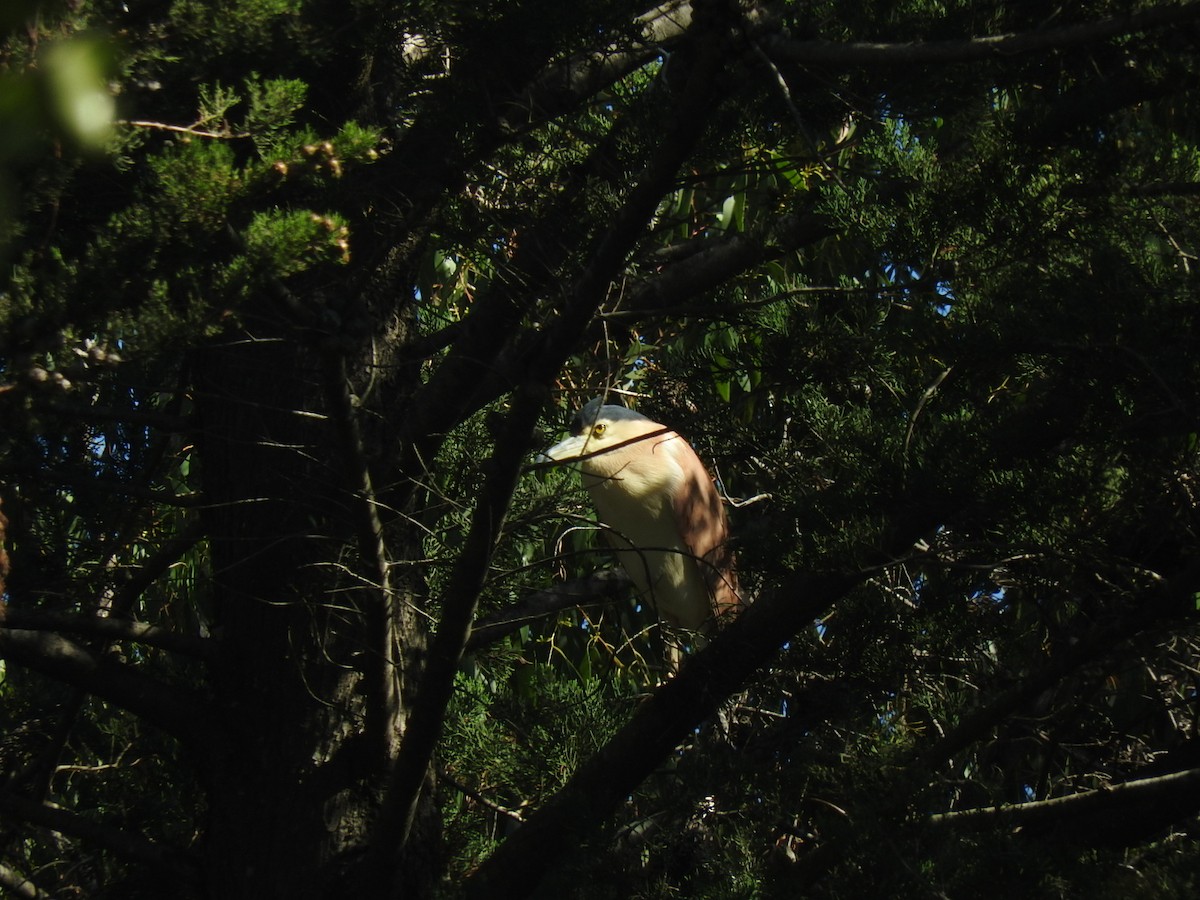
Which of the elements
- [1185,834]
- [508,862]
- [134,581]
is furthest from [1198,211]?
[134,581]

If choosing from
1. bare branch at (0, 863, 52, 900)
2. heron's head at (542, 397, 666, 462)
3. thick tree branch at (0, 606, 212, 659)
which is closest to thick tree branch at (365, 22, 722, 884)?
thick tree branch at (0, 606, 212, 659)

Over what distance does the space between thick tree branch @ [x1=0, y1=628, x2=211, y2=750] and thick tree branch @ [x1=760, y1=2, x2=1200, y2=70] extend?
171 cm

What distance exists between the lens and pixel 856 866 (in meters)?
1.94

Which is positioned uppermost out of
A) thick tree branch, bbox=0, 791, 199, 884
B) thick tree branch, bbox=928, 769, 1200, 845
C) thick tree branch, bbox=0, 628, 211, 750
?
thick tree branch, bbox=0, 628, 211, 750

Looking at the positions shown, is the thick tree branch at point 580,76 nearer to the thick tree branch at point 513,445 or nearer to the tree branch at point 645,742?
the thick tree branch at point 513,445

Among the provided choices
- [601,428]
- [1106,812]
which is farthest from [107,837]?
[1106,812]

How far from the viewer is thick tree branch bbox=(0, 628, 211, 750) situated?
2357mm

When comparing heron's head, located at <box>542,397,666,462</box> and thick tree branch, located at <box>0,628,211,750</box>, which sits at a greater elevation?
heron's head, located at <box>542,397,666,462</box>

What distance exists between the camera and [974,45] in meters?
1.45

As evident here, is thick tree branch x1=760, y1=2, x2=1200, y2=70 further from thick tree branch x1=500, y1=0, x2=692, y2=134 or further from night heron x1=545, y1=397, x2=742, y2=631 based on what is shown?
night heron x1=545, y1=397, x2=742, y2=631

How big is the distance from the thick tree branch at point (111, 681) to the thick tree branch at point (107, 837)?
23cm

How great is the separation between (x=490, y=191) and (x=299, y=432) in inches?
33.4

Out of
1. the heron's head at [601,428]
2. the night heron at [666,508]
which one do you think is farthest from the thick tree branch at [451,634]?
the night heron at [666,508]

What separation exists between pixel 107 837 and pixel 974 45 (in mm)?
2193
